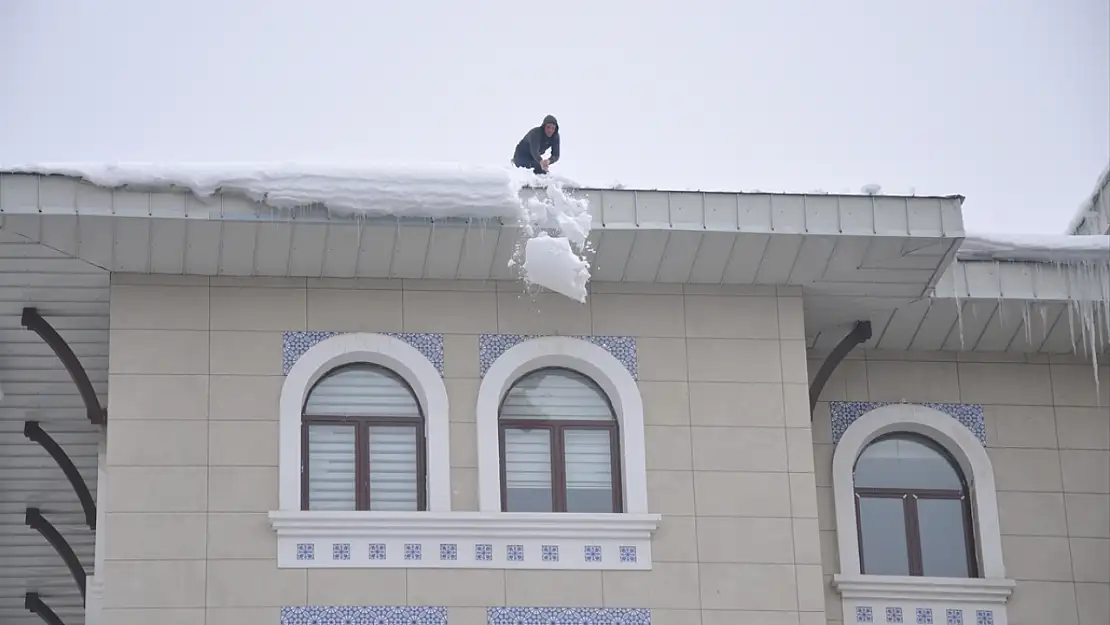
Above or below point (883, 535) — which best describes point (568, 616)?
below

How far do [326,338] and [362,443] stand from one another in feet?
2.78

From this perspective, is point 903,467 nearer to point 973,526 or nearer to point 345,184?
point 973,526

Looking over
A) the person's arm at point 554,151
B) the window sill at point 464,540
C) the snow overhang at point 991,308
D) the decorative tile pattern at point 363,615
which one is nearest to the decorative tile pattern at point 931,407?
the snow overhang at point 991,308

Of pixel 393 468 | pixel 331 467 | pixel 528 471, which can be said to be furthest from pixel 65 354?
pixel 528 471

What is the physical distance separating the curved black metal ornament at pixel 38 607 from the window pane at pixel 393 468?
24.6ft

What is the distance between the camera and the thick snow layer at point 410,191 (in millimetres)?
13508

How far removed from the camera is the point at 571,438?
A: 14352 millimetres

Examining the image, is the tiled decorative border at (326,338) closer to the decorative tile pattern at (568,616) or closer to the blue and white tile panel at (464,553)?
the blue and white tile panel at (464,553)

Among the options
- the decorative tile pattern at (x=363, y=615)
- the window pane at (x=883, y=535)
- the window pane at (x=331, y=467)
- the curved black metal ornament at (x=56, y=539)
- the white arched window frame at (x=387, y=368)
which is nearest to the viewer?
the decorative tile pattern at (x=363, y=615)

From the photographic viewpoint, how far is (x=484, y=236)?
13.9 meters

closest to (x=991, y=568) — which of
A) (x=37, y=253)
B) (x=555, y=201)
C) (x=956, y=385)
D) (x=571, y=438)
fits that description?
(x=956, y=385)

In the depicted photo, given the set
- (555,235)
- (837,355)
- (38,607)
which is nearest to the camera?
(555,235)

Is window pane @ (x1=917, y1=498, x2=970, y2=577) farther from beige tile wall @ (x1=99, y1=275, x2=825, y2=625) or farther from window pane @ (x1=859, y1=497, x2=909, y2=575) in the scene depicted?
beige tile wall @ (x1=99, y1=275, x2=825, y2=625)

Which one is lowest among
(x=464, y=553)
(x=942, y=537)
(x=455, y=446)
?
(x=464, y=553)
